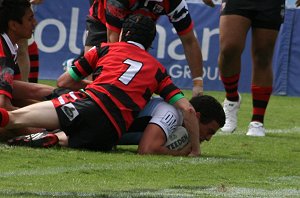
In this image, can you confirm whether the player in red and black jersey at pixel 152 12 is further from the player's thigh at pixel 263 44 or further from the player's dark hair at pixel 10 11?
the player's thigh at pixel 263 44

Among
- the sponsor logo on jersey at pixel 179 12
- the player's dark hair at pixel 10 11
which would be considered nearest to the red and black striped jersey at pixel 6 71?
the player's dark hair at pixel 10 11

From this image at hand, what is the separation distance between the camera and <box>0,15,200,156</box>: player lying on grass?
7422 mm

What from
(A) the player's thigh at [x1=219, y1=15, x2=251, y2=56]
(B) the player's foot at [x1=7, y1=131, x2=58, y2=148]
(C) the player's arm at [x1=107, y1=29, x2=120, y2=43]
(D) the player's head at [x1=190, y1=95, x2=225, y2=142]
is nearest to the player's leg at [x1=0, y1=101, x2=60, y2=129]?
(B) the player's foot at [x1=7, y1=131, x2=58, y2=148]

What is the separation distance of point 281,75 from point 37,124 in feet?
31.6

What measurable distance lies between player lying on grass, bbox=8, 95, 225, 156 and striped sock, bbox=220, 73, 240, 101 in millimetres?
2300

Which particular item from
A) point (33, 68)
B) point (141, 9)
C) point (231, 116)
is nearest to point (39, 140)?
point (141, 9)

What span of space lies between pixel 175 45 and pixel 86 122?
9.35 meters

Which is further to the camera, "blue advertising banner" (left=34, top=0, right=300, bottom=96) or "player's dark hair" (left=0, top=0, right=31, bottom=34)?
"blue advertising banner" (left=34, top=0, right=300, bottom=96)

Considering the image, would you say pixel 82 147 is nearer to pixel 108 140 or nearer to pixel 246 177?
pixel 108 140

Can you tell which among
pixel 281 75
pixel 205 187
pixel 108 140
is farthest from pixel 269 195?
pixel 281 75

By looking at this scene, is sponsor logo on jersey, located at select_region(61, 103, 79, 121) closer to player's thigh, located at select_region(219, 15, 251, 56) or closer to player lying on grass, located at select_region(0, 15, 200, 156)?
player lying on grass, located at select_region(0, 15, 200, 156)

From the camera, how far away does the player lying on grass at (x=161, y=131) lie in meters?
7.57

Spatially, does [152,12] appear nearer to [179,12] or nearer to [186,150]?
[179,12]

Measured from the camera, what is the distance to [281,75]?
16.7 meters
